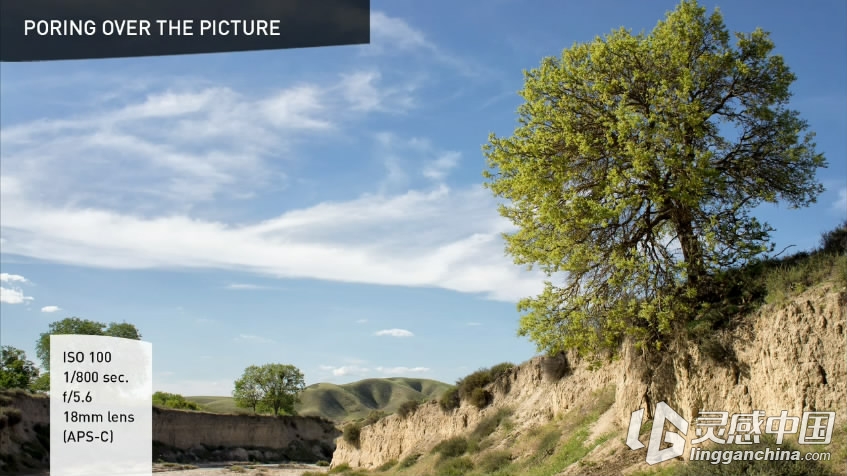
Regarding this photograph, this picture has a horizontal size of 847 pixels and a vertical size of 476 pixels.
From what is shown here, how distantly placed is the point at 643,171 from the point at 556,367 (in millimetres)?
12397

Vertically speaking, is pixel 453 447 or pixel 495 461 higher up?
pixel 495 461

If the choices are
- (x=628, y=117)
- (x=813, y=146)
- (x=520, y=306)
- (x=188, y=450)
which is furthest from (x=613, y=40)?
(x=188, y=450)

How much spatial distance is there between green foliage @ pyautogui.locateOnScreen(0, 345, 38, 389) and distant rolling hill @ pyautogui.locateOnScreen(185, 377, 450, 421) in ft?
228

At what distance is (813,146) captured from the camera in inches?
757

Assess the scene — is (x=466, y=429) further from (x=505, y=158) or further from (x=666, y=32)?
(x=666, y=32)

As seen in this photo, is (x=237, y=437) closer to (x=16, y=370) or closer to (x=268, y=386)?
(x=268, y=386)

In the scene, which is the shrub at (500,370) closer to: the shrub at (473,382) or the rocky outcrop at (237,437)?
the shrub at (473,382)

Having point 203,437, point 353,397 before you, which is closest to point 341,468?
point 203,437

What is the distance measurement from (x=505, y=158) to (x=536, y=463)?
10.1 metres

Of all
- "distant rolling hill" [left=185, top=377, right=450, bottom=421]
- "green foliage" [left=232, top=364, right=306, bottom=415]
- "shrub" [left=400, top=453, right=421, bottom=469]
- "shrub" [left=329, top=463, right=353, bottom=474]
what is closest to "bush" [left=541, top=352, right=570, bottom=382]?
"shrub" [left=400, top=453, right=421, bottom=469]

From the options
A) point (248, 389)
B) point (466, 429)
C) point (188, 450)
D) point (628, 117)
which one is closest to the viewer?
point (628, 117)

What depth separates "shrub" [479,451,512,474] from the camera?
77.2 ft

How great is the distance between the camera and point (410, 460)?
32.6 metres

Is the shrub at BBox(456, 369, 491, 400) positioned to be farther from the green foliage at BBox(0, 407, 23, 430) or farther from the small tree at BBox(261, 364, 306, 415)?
the small tree at BBox(261, 364, 306, 415)
